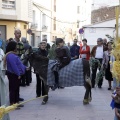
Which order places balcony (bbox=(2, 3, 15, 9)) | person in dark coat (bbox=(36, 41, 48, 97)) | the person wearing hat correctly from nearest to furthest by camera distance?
person in dark coat (bbox=(36, 41, 48, 97)), the person wearing hat, balcony (bbox=(2, 3, 15, 9))

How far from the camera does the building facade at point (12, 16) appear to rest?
31.5 metres

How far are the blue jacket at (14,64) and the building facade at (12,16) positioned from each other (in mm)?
23826

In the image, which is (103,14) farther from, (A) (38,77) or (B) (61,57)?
(B) (61,57)

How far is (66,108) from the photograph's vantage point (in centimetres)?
771

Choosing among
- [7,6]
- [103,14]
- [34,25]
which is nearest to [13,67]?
[7,6]

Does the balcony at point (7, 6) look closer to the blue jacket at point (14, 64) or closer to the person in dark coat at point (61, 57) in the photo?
the person in dark coat at point (61, 57)

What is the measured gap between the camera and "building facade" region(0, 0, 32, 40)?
103 ft

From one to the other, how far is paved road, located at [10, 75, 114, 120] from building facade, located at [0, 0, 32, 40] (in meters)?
22.1

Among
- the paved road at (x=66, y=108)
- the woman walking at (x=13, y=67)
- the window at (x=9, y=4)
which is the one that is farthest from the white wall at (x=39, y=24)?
the woman walking at (x=13, y=67)

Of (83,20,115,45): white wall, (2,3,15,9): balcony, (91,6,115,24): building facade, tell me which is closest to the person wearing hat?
(83,20,115,45): white wall

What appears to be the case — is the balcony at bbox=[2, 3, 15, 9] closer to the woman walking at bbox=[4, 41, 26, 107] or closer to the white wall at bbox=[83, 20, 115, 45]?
the white wall at bbox=[83, 20, 115, 45]

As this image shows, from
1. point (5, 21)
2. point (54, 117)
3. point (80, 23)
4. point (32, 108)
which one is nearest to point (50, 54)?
point (32, 108)

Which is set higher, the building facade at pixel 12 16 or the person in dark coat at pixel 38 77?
the building facade at pixel 12 16

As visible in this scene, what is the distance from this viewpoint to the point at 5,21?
3169cm
